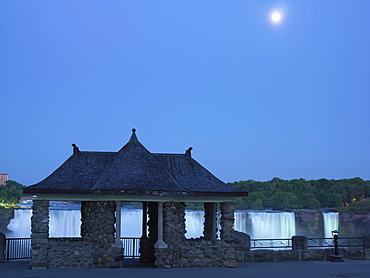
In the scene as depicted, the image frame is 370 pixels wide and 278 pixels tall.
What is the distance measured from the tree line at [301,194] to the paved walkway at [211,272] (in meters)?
90.8

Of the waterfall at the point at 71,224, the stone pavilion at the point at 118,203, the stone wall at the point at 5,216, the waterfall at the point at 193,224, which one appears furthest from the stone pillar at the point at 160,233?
Result: the stone wall at the point at 5,216

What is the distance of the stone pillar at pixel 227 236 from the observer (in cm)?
1769

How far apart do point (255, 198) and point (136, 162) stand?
99319 mm

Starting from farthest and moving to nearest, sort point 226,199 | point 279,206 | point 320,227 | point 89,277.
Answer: point 279,206, point 320,227, point 226,199, point 89,277

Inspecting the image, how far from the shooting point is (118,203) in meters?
16.7

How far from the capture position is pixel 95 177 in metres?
17.5

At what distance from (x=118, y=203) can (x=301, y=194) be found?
10777cm

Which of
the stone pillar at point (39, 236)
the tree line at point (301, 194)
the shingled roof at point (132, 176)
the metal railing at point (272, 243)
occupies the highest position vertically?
the tree line at point (301, 194)

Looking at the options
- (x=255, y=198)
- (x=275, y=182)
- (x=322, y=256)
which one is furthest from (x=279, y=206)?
(x=322, y=256)

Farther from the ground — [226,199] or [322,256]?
[226,199]

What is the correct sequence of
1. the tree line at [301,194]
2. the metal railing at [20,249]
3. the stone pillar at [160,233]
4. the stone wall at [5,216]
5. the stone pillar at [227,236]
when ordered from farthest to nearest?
the tree line at [301,194] → the stone wall at [5,216] → the metal railing at [20,249] → the stone pillar at [227,236] → the stone pillar at [160,233]

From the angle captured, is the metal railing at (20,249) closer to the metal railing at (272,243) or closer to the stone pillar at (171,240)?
the stone pillar at (171,240)

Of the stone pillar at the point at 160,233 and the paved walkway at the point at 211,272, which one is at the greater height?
the stone pillar at the point at 160,233

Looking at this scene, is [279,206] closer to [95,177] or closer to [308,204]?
[308,204]
